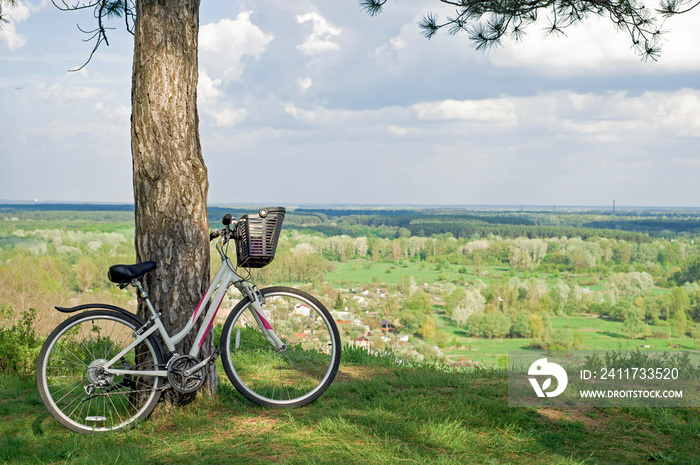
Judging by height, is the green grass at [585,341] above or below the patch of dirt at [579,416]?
below

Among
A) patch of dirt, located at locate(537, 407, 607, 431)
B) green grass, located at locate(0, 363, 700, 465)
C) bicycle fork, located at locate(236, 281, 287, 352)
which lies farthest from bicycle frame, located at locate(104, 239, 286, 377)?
patch of dirt, located at locate(537, 407, 607, 431)

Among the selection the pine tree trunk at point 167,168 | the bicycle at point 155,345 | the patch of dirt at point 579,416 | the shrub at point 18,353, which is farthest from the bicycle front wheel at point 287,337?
the shrub at point 18,353

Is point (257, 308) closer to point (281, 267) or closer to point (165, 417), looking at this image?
point (165, 417)

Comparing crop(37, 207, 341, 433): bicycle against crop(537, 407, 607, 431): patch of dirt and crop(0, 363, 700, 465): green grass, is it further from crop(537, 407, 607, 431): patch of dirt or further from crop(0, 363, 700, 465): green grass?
crop(537, 407, 607, 431): patch of dirt

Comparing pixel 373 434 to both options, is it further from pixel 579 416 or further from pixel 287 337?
pixel 579 416

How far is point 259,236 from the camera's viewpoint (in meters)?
3.37

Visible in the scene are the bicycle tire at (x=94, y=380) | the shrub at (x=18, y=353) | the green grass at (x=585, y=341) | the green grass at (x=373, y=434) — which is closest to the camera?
the green grass at (x=373, y=434)

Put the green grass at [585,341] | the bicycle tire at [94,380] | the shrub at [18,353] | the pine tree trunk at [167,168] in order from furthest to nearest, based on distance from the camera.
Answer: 1. the green grass at [585,341]
2. the shrub at [18,353]
3. the pine tree trunk at [167,168]
4. the bicycle tire at [94,380]

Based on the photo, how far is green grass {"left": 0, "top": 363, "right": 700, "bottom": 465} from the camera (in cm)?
283

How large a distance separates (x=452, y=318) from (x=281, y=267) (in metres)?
17.2

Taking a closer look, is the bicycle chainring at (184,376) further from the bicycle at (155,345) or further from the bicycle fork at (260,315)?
the bicycle fork at (260,315)

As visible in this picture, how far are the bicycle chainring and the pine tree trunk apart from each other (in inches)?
6.3

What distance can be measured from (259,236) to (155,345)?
96 cm

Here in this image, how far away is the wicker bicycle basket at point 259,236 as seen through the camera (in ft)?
11.0
